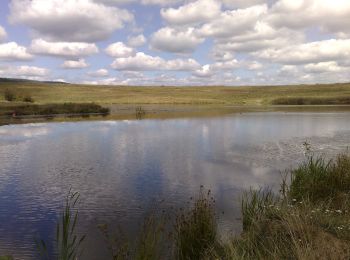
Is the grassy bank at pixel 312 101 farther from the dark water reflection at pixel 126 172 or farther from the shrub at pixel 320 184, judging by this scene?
the shrub at pixel 320 184

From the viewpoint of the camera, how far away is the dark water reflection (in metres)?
10.3

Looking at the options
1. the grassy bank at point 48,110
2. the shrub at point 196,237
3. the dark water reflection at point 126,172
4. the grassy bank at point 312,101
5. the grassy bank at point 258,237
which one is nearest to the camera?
the grassy bank at point 258,237

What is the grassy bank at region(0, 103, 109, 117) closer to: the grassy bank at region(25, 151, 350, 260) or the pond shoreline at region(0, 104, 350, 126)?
the pond shoreline at region(0, 104, 350, 126)

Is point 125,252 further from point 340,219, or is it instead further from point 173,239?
point 340,219

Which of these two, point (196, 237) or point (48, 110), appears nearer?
point (196, 237)

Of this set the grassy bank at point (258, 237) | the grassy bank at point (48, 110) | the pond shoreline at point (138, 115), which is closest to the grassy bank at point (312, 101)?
the pond shoreline at point (138, 115)

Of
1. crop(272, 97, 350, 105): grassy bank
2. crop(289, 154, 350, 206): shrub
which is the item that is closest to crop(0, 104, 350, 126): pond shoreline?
crop(272, 97, 350, 105): grassy bank

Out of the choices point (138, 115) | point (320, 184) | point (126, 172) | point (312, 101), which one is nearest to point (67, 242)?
point (320, 184)

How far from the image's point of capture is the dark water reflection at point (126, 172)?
10.3 metres

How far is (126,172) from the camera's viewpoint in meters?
16.2

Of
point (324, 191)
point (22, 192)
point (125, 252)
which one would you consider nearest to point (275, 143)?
point (324, 191)

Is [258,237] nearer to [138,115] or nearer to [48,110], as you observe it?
[138,115]

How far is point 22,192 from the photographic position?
13.3 meters

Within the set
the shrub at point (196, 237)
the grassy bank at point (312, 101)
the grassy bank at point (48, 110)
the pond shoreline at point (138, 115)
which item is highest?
the shrub at point (196, 237)
